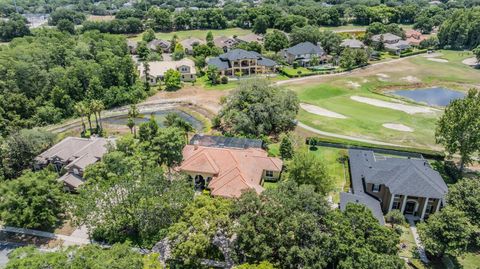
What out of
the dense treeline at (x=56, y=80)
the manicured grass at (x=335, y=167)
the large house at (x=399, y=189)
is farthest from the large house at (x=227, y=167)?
the dense treeline at (x=56, y=80)

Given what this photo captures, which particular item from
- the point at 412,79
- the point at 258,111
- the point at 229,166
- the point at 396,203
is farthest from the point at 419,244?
the point at 412,79

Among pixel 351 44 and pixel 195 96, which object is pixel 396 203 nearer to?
pixel 195 96

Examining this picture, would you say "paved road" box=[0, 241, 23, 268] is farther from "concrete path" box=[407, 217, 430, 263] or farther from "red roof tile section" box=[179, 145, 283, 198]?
"concrete path" box=[407, 217, 430, 263]

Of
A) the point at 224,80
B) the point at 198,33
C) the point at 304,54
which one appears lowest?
the point at 224,80

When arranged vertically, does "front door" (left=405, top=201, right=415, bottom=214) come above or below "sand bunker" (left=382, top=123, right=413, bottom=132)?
below

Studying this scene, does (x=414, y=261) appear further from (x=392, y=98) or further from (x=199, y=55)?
(x=199, y=55)

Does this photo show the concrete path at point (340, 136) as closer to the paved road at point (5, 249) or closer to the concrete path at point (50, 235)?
the concrete path at point (50, 235)

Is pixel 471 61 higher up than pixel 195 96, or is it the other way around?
pixel 471 61

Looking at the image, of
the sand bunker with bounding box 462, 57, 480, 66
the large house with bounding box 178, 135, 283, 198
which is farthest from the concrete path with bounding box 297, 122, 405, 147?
the sand bunker with bounding box 462, 57, 480, 66
